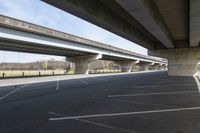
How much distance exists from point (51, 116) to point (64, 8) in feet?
15.3

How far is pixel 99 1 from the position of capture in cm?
998

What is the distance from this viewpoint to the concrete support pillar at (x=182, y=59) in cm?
2991

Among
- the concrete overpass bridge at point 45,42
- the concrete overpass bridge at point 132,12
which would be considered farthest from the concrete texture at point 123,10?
the concrete overpass bridge at point 45,42

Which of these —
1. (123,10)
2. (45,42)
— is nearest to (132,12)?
(123,10)

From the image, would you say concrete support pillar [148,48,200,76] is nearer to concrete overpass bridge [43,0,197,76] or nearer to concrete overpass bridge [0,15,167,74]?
concrete overpass bridge [43,0,197,76]

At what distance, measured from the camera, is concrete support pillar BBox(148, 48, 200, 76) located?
29.9m

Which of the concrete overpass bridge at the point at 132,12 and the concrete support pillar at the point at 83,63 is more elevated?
the concrete overpass bridge at the point at 132,12

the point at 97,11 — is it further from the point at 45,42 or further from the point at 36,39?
the point at 45,42

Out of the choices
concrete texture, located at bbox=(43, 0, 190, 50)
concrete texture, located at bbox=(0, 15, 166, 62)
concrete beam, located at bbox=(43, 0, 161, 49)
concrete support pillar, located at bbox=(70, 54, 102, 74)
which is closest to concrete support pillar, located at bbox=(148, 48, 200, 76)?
concrete texture, located at bbox=(0, 15, 166, 62)

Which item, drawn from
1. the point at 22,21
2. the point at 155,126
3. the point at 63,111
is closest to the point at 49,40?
the point at 22,21

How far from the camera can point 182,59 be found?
102 ft

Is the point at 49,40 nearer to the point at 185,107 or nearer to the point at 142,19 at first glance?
the point at 142,19

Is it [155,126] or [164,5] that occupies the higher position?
[164,5]

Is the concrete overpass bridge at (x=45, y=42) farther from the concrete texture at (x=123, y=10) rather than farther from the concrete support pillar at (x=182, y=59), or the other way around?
the concrete texture at (x=123, y=10)
